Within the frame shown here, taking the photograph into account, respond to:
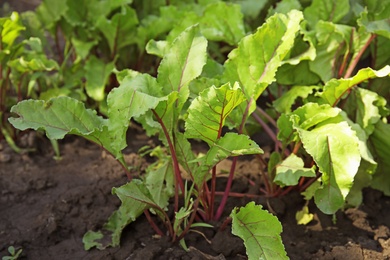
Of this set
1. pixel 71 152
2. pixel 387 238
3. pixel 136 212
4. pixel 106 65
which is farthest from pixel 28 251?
pixel 387 238

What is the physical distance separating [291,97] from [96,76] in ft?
3.54

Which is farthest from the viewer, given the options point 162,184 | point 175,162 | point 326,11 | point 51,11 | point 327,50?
point 51,11

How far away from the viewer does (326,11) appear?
246 centimetres

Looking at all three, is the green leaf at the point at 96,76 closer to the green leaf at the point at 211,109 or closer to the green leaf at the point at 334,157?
the green leaf at the point at 211,109

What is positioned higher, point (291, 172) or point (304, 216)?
point (291, 172)

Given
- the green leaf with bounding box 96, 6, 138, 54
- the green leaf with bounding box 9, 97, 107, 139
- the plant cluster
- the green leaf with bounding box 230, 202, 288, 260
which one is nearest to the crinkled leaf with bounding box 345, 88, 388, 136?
the plant cluster

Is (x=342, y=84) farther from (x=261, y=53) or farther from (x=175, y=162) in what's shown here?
(x=175, y=162)

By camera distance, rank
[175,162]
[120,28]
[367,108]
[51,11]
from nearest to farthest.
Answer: [175,162], [367,108], [120,28], [51,11]

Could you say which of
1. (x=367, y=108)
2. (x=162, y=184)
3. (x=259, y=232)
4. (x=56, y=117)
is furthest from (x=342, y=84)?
(x=56, y=117)

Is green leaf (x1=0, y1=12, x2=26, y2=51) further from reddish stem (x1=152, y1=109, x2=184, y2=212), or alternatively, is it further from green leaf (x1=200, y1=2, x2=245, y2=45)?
reddish stem (x1=152, y1=109, x2=184, y2=212)

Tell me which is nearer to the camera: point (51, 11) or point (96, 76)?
point (96, 76)

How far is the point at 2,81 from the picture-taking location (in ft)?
8.84

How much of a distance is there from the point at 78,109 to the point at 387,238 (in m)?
1.27

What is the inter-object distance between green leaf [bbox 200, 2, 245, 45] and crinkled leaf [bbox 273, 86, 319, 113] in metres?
0.37
